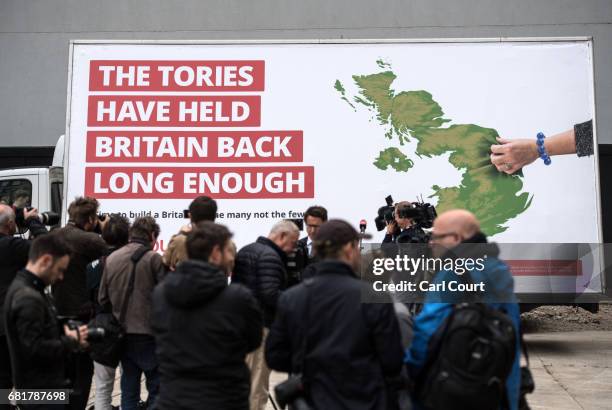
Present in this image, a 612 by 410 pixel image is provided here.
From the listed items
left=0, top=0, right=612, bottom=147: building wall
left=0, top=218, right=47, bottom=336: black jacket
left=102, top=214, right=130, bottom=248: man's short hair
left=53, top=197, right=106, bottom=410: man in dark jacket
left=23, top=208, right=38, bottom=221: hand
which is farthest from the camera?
left=0, top=0, right=612, bottom=147: building wall

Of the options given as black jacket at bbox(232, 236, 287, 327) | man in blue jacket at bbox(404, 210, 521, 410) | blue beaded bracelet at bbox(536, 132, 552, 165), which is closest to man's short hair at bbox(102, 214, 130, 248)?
black jacket at bbox(232, 236, 287, 327)

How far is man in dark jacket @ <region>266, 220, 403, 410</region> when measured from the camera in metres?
3.39

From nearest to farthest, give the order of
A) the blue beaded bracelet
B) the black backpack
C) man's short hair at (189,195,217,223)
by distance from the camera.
→ 1. the black backpack
2. man's short hair at (189,195,217,223)
3. the blue beaded bracelet

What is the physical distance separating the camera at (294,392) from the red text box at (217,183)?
17.1ft

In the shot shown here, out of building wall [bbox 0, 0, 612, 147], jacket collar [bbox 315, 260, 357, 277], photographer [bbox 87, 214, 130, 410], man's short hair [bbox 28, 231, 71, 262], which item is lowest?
photographer [bbox 87, 214, 130, 410]

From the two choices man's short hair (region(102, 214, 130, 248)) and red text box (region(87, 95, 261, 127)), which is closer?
man's short hair (region(102, 214, 130, 248))

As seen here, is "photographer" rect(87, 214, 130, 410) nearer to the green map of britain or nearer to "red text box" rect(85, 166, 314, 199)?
"red text box" rect(85, 166, 314, 199)

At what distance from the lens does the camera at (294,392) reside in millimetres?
3535

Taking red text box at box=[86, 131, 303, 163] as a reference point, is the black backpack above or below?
below

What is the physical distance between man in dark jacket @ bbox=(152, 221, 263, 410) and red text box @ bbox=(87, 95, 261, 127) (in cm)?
529

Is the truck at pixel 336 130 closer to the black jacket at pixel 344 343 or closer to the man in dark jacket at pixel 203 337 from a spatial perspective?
the man in dark jacket at pixel 203 337

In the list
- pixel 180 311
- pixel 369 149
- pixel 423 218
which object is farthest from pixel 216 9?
pixel 180 311

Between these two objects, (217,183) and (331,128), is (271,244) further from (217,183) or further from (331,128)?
(331,128)

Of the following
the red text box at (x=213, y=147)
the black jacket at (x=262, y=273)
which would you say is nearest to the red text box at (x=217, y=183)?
the red text box at (x=213, y=147)
